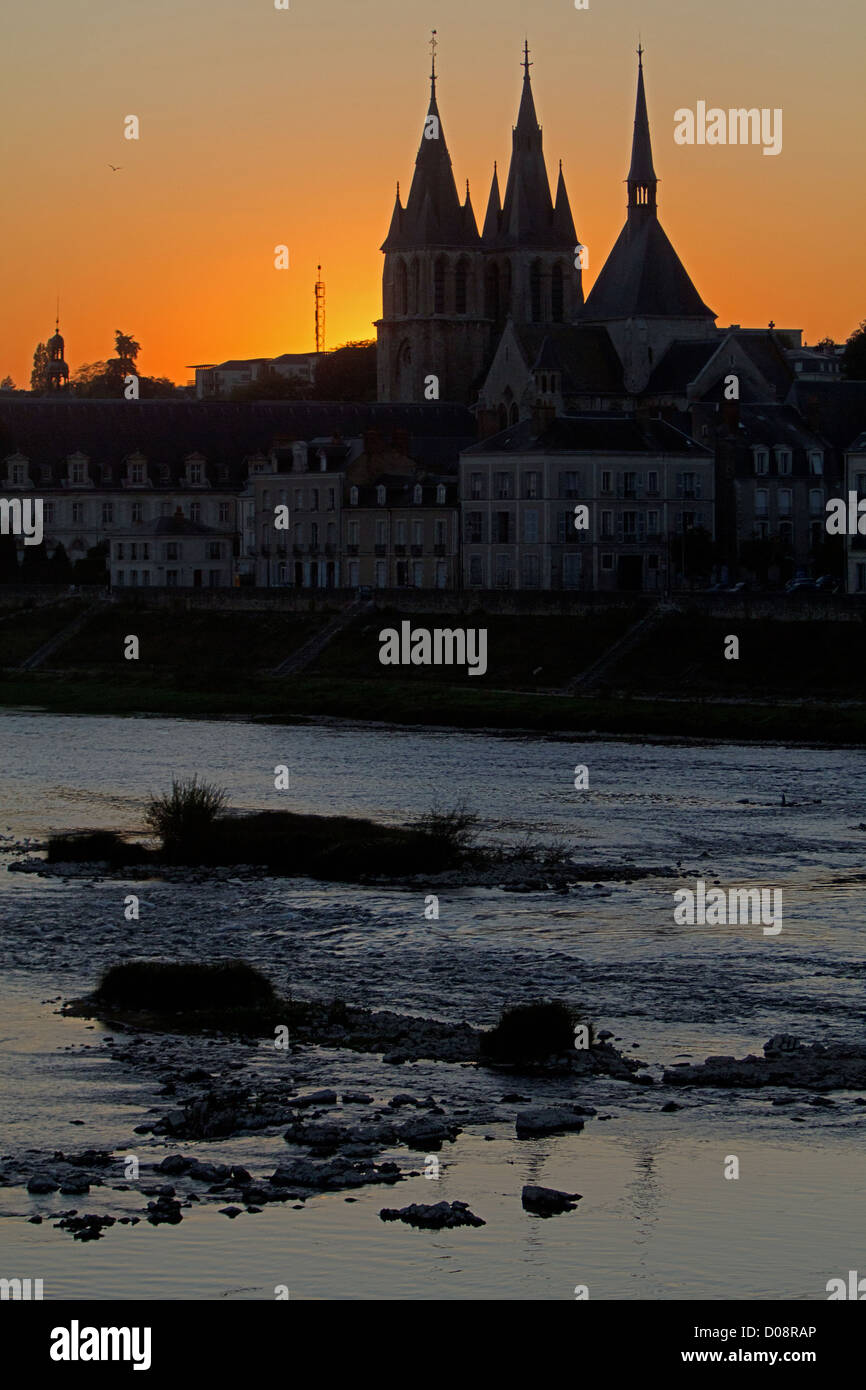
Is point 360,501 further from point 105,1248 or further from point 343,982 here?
point 105,1248

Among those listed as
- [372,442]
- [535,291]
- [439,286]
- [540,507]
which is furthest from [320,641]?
[535,291]

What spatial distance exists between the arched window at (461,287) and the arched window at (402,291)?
12.0 ft

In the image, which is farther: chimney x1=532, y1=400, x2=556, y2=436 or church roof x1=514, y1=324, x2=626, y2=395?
church roof x1=514, y1=324, x2=626, y2=395

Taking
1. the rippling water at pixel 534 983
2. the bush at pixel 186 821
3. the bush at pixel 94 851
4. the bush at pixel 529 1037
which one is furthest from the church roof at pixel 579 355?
the bush at pixel 529 1037

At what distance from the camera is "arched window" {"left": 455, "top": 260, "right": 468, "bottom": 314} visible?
164 m

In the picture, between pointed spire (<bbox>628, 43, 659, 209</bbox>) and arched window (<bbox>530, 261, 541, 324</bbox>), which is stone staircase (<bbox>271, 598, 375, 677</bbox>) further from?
arched window (<bbox>530, 261, 541, 324</bbox>)

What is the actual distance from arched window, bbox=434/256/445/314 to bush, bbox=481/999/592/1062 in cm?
13847

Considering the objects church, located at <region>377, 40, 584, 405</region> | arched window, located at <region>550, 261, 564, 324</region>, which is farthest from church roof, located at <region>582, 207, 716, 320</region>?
arched window, located at <region>550, 261, 564, 324</region>

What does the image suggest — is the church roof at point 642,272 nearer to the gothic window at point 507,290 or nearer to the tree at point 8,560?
the gothic window at point 507,290

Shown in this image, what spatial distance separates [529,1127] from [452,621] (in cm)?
7104

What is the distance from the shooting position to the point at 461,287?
165 meters

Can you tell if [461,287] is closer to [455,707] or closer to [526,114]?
[526,114]

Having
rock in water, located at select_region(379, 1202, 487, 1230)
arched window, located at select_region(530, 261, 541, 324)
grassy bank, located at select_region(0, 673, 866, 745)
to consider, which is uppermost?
arched window, located at select_region(530, 261, 541, 324)
